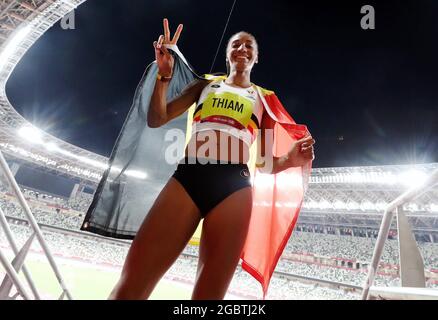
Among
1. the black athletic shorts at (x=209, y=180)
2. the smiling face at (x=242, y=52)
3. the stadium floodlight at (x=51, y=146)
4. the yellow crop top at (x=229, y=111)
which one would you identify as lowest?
the black athletic shorts at (x=209, y=180)

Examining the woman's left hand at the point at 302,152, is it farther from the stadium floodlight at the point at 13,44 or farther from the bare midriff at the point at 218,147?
the stadium floodlight at the point at 13,44

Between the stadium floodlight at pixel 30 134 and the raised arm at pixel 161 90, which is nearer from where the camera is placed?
the raised arm at pixel 161 90

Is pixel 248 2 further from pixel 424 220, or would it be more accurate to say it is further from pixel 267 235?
pixel 424 220

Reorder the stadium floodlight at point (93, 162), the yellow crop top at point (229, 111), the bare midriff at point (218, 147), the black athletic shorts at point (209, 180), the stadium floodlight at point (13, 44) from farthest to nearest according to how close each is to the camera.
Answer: the stadium floodlight at point (93, 162) → the stadium floodlight at point (13, 44) → the yellow crop top at point (229, 111) → the bare midriff at point (218, 147) → the black athletic shorts at point (209, 180)

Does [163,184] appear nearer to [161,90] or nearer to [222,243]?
[161,90]

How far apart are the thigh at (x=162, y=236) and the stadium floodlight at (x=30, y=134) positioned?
32235 millimetres

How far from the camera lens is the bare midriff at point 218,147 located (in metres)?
2.05

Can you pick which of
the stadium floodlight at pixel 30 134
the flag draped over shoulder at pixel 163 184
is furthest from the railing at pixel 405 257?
the stadium floodlight at pixel 30 134

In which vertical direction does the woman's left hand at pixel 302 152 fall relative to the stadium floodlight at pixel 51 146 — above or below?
below

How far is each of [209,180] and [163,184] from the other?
2.64 ft

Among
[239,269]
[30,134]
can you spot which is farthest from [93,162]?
[239,269]

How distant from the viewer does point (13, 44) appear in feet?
58.1
